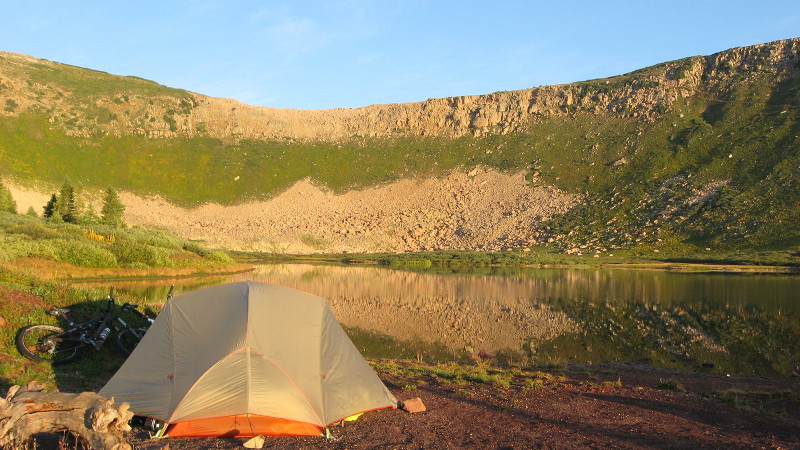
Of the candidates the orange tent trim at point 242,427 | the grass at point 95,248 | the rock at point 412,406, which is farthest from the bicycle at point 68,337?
the grass at point 95,248

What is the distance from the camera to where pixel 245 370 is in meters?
9.57

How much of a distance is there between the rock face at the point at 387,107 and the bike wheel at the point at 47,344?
102m

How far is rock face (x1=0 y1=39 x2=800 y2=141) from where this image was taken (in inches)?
4021

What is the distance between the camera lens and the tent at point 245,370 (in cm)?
937

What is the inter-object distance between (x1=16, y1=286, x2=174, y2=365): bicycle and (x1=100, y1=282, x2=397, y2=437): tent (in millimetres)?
1733

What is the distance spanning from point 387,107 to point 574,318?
100.0 meters

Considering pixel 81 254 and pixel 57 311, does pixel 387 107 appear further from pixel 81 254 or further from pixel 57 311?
pixel 57 311

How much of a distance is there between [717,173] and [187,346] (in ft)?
282

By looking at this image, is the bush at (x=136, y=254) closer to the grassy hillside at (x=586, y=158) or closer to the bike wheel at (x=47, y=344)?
the bike wheel at (x=47, y=344)

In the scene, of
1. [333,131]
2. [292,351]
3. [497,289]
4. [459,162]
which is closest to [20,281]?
[292,351]

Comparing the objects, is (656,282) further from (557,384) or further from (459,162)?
(459,162)

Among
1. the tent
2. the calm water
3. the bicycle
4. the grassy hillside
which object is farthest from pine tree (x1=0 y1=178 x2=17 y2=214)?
the tent

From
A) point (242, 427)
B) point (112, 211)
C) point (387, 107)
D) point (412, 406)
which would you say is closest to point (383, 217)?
point (387, 107)

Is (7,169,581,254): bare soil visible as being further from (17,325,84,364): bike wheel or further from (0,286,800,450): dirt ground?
(0,286,800,450): dirt ground
